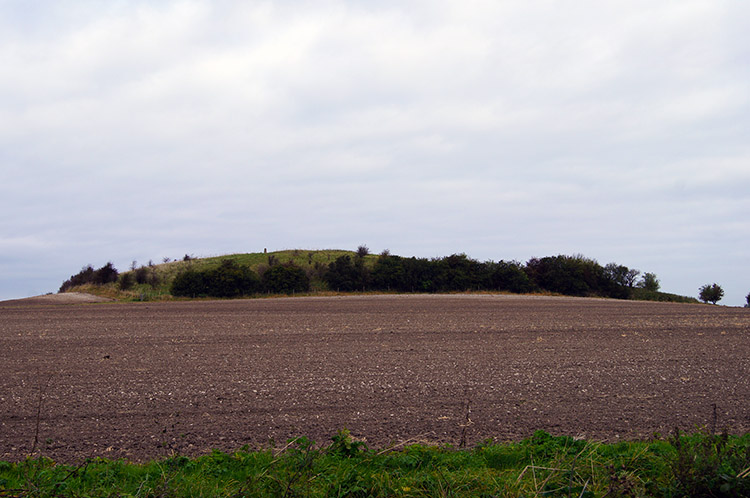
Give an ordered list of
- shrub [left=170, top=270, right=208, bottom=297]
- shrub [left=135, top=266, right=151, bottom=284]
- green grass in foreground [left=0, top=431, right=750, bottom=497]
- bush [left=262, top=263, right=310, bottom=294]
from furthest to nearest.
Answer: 1. shrub [left=135, top=266, right=151, bottom=284]
2. bush [left=262, top=263, right=310, bottom=294]
3. shrub [left=170, top=270, right=208, bottom=297]
4. green grass in foreground [left=0, top=431, right=750, bottom=497]

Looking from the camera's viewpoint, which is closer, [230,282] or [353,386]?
[353,386]

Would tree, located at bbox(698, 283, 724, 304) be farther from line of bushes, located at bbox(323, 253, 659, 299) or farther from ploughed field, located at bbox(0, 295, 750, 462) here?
ploughed field, located at bbox(0, 295, 750, 462)

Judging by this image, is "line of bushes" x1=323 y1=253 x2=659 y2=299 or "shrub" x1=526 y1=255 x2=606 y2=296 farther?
"shrub" x1=526 y1=255 x2=606 y2=296

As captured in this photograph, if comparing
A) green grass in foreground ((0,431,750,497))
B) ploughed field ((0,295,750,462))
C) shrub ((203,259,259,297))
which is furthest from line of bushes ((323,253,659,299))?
green grass in foreground ((0,431,750,497))

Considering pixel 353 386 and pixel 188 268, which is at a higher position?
pixel 188 268

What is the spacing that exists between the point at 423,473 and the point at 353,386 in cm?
536

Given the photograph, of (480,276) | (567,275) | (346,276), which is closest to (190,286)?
(346,276)

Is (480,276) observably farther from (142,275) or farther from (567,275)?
(142,275)

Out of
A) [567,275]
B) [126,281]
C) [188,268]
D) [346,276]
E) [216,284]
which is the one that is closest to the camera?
[216,284]

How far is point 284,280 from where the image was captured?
170ft

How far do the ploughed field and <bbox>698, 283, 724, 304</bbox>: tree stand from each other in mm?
42635

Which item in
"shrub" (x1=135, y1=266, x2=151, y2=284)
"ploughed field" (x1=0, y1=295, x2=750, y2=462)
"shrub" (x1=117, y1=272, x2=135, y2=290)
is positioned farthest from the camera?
"shrub" (x1=135, y1=266, x2=151, y2=284)

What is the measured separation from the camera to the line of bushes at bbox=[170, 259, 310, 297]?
165ft

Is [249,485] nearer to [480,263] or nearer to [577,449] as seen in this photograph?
[577,449]
